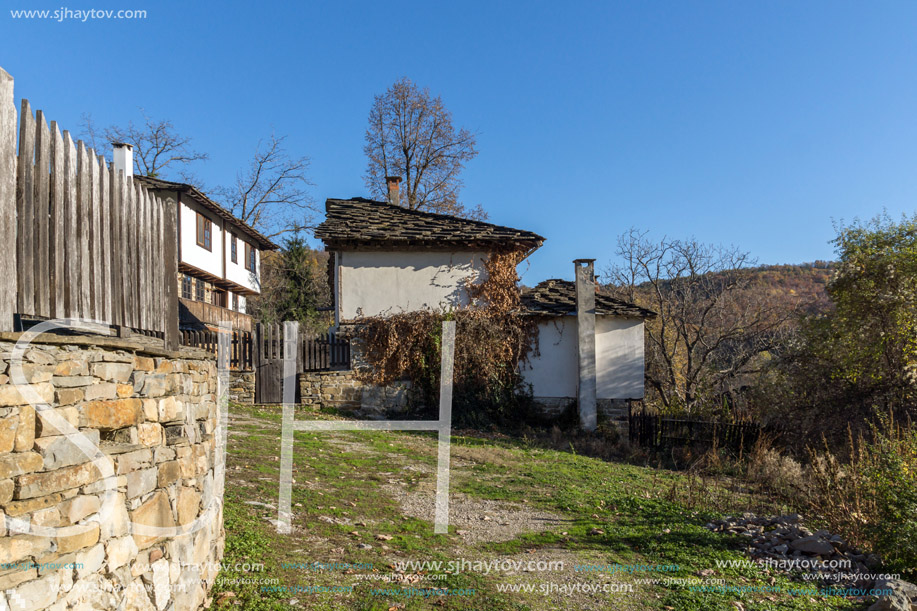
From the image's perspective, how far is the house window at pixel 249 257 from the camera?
28.7 m

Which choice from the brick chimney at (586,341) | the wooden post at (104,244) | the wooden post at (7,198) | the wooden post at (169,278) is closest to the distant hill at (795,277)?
the brick chimney at (586,341)

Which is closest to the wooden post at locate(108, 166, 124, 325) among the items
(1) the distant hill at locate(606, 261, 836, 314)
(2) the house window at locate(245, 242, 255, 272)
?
(2) the house window at locate(245, 242, 255, 272)

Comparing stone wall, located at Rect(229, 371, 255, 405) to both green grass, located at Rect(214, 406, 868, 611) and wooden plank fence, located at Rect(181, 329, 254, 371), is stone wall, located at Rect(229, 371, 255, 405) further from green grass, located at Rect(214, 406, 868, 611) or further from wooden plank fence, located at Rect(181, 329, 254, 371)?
green grass, located at Rect(214, 406, 868, 611)

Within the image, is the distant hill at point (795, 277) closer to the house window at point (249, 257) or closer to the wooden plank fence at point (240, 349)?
the wooden plank fence at point (240, 349)

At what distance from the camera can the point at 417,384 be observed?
14641 mm

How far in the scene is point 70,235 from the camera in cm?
310

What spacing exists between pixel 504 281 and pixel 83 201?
12.7 metres

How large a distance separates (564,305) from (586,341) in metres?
1.20

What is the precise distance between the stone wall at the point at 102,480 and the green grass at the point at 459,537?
2.99 ft

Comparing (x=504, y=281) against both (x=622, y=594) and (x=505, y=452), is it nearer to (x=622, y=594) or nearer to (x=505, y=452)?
(x=505, y=452)

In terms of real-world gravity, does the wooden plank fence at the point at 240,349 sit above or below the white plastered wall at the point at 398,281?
below

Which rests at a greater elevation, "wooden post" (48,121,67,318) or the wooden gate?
"wooden post" (48,121,67,318)

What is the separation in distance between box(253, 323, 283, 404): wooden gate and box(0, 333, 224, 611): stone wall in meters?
9.80

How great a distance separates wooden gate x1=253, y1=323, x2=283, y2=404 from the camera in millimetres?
13906
